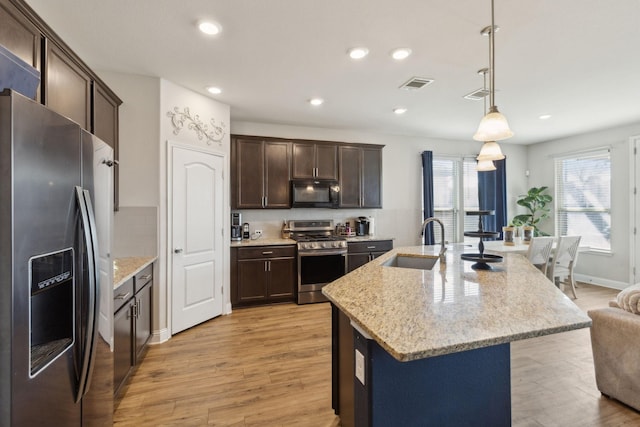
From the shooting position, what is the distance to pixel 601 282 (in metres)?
5.27

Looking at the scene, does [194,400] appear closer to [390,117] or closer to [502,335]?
[502,335]

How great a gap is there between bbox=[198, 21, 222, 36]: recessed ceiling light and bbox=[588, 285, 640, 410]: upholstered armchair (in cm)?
341

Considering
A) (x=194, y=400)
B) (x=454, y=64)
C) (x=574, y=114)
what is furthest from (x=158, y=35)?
(x=574, y=114)

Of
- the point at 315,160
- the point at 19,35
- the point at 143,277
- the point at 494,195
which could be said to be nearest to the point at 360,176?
the point at 315,160

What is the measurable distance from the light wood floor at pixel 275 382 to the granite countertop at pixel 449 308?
0.93m

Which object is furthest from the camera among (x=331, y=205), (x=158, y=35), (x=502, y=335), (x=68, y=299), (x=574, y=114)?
(x=331, y=205)

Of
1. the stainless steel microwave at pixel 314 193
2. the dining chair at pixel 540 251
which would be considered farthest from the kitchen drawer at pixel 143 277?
the dining chair at pixel 540 251

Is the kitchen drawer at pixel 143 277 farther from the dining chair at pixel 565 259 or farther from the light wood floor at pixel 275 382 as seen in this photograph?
the dining chair at pixel 565 259

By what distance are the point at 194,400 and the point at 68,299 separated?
4.77 feet

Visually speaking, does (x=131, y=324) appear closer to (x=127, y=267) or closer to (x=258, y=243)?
(x=127, y=267)

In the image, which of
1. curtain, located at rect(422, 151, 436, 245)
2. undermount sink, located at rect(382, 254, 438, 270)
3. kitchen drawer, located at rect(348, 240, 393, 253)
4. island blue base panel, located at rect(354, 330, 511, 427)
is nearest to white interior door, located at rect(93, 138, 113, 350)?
island blue base panel, located at rect(354, 330, 511, 427)

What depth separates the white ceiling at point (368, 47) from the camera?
2.06 metres

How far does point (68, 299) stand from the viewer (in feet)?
3.65

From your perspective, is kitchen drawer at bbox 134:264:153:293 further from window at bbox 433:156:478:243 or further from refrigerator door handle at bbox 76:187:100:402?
window at bbox 433:156:478:243
